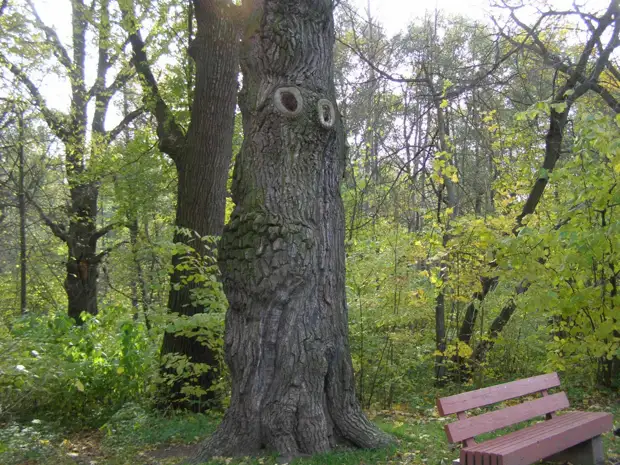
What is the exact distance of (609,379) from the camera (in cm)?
780

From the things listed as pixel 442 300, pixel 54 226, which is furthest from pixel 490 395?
pixel 54 226

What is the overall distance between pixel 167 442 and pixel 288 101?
4.04m

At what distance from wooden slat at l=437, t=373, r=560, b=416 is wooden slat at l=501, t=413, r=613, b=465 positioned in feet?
1.29

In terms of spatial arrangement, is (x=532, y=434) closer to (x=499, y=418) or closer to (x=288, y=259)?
(x=499, y=418)

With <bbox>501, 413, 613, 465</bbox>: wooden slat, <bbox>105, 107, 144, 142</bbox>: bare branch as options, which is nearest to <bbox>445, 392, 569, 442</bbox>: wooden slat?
<bbox>501, 413, 613, 465</bbox>: wooden slat

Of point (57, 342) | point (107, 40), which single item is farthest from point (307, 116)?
point (107, 40)

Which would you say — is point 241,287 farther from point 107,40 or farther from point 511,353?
point 107,40

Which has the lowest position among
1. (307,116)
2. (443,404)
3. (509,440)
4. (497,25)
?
(509,440)

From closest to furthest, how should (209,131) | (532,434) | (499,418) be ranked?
1. (499,418)
2. (532,434)
3. (209,131)

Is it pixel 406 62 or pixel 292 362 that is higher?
pixel 406 62

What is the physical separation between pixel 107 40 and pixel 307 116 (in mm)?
7474

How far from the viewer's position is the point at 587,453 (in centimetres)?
441

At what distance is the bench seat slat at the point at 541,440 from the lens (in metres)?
3.50

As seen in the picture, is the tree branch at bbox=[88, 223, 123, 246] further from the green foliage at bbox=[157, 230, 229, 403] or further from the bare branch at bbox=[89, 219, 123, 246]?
the green foliage at bbox=[157, 230, 229, 403]
